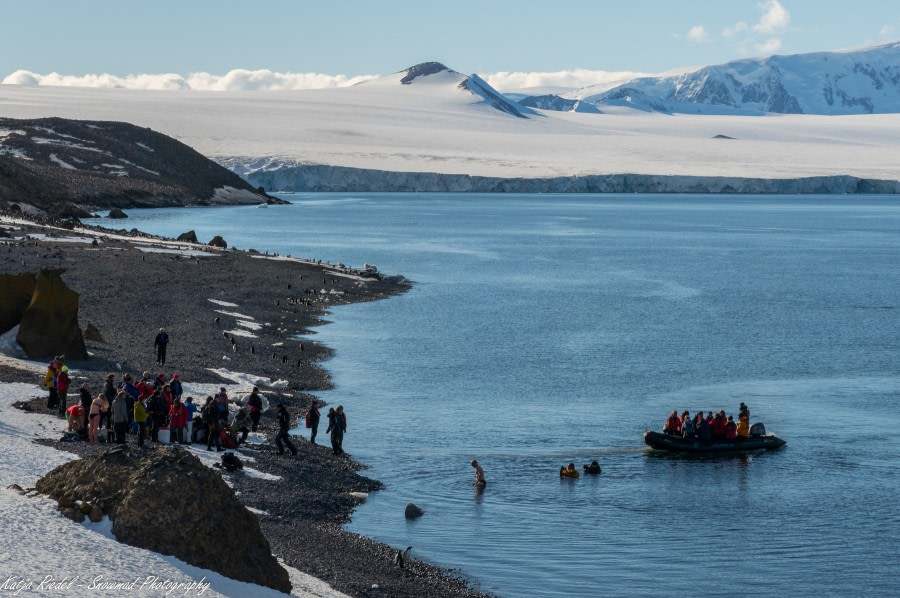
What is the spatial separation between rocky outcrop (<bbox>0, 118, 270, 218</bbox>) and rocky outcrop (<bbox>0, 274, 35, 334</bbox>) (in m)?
87.9

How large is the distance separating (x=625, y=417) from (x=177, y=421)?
16.8 meters

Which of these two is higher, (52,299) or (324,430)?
(52,299)

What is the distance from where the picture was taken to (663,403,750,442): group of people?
1407 inches

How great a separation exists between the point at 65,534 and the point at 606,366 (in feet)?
111

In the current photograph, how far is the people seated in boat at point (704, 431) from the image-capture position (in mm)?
35938

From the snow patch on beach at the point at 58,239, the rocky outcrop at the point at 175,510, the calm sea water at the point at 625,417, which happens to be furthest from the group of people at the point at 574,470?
the snow patch on beach at the point at 58,239

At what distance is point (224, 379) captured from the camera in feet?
127

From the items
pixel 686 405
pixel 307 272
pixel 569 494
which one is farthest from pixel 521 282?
pixel 569 494

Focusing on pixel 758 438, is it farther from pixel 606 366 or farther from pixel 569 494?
pixel 606 366

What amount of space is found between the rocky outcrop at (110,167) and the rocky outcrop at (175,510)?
354 feet

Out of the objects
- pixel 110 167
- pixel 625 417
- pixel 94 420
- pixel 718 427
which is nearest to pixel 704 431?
pixel 718 427

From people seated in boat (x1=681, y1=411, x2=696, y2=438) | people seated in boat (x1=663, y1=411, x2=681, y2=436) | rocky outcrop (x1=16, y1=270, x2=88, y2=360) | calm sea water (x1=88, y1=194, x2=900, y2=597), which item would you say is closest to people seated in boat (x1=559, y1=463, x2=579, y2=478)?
calm sea water (x1=88, y1=194, x2=900, y2=597)

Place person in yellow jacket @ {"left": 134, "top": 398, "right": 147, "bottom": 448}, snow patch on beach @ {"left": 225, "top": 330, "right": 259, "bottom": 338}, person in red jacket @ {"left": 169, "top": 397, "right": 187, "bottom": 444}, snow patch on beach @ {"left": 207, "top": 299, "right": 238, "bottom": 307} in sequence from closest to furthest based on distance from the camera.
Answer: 1. person in yellow jacket @ {"left": 134, "top": 398, "right": 147, "bottom": 448}
2. person in red jacket @ {"left": 169, "top": 397, "right": 187, "bottom": 444}
3. snow patch on beach @ {"left": 225, "top": 330, "right": 259, "bottom": 338}
4. snow patch on beach @ {"left": 207, "top": 299, "right": 238, "bottom": 307}

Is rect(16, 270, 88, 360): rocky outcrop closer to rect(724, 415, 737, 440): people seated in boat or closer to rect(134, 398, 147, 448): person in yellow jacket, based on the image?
rect(134, 398, 147, 448): person in yellow jacket
